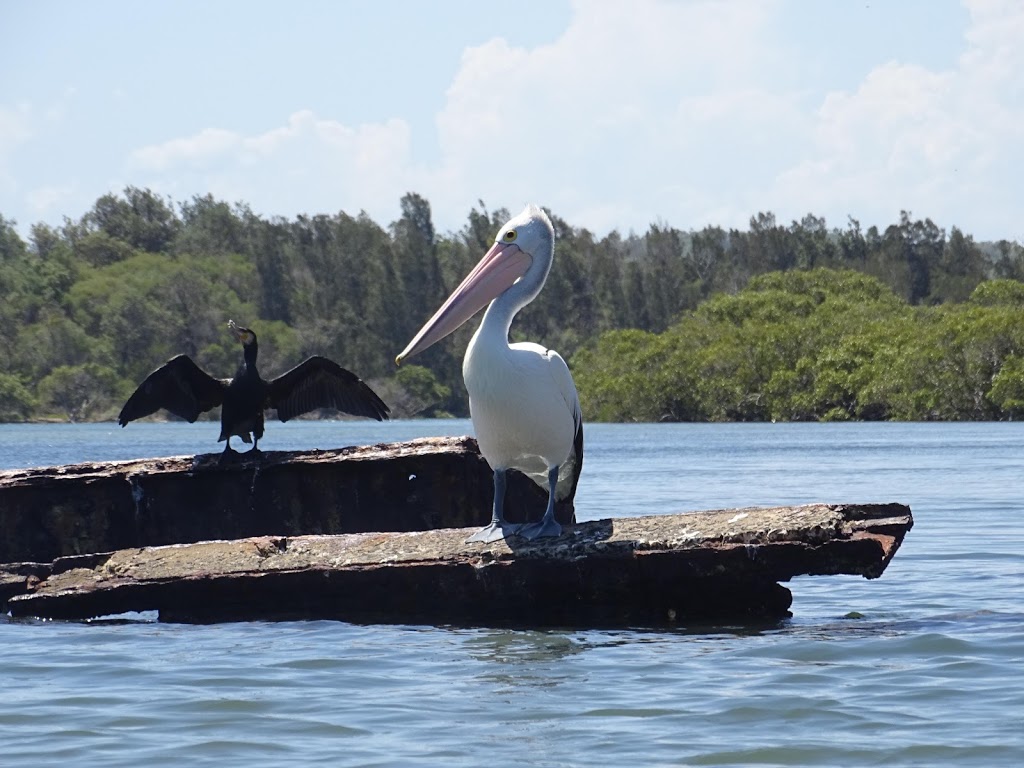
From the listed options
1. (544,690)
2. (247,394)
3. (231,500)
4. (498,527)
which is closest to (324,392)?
Answer: (247,394)

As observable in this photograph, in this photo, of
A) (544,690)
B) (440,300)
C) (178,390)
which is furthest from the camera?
(440,300)

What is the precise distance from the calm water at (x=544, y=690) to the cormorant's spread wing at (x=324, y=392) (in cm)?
225

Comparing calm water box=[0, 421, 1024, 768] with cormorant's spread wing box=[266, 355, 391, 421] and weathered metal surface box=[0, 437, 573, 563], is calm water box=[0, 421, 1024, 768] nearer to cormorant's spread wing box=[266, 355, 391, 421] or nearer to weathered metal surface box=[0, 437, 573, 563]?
weathered metal surface box=[0, 437, 573, 563]

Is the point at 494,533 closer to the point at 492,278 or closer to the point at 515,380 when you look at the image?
the point at 515,380

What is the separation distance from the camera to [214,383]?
10.2 metres

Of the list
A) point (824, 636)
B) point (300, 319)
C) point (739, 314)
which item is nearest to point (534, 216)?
point (824, 636)

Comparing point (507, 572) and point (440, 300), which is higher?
point (440, 300)

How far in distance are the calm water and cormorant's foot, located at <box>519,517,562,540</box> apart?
45 centimetres

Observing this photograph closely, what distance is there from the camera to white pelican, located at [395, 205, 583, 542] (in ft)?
25.5

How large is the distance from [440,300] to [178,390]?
256 ft

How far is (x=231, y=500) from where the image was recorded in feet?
30.9

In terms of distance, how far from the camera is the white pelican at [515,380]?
7762mm

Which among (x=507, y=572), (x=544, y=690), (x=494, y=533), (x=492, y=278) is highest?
(x=492, y=278)

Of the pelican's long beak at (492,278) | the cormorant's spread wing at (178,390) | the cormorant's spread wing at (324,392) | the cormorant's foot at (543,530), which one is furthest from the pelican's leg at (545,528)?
the cormorant's spread wing at (178,390)
